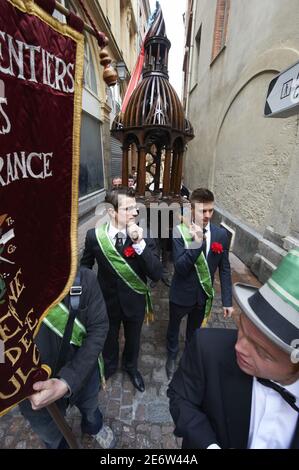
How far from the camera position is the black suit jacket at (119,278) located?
2.14 m

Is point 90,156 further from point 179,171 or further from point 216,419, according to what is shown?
point 216,419

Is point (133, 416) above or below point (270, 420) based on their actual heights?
below

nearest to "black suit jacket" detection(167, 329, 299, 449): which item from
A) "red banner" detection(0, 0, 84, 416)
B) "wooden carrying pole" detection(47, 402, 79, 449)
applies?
"wooden carrying pole" detection(47, 402, 79, 449)

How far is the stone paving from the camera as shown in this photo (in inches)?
78.5

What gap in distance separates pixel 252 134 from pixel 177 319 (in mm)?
4910

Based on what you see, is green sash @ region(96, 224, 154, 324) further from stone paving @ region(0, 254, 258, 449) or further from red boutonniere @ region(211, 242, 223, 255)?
stone paving @ region(0, 254, 258, 449)

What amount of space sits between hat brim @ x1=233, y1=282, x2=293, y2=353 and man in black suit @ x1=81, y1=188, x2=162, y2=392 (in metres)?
1.07

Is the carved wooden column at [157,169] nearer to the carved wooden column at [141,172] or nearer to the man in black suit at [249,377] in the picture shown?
the carved wooden column at [141,172]

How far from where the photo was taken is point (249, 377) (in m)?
1.07

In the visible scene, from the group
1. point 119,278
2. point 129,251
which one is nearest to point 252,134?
point 129,251

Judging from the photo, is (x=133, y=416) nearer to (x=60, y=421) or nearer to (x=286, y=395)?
(x=60, y=421)

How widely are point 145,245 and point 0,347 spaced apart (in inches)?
55.6

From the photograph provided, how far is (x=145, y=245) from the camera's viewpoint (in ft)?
6.87

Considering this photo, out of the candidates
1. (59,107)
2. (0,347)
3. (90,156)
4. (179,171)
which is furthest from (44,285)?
(90,156)
